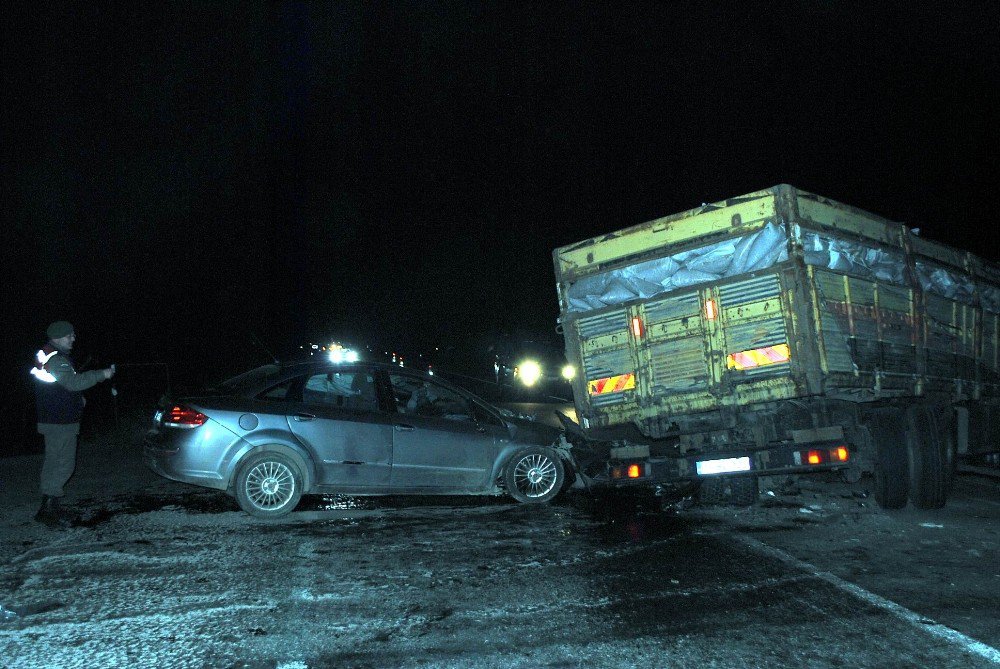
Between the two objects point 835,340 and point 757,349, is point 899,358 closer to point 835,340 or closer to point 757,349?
point 835,340

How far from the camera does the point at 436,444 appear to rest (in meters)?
8.57

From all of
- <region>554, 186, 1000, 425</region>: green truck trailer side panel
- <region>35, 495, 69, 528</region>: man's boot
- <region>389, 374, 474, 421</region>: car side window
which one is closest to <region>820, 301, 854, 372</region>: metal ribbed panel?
<region>554, 186, 1000, 425</region>: green truck trailer side panel

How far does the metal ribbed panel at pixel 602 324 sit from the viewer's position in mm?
8539

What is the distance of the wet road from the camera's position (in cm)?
431

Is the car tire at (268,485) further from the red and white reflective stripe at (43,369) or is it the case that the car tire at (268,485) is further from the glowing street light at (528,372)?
the glowing street light at (528,372)

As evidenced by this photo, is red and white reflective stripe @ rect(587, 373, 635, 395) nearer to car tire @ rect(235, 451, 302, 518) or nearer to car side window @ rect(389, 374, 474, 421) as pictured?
car side window @ rect(389, 374, 474, 421)

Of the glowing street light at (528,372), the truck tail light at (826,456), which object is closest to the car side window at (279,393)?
the truck tail light at (826,456)

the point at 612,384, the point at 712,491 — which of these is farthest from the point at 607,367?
the point at 712,491

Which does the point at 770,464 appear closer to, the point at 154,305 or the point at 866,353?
the point at 866,353

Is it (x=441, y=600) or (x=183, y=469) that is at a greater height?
(x=183, y=469)

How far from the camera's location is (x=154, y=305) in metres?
42.7

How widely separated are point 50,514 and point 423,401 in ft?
11.9

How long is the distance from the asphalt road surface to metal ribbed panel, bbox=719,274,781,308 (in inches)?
80.1

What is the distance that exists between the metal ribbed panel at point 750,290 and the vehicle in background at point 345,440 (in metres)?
2.44
